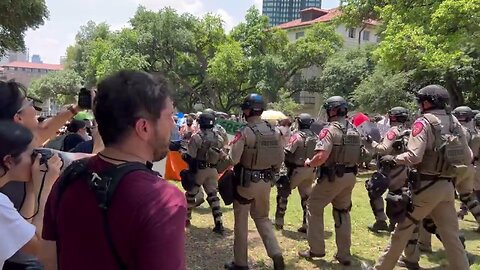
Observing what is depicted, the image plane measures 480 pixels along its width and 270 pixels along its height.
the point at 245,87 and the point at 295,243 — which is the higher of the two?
the point at 245,87

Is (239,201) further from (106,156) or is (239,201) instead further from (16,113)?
(106,156)

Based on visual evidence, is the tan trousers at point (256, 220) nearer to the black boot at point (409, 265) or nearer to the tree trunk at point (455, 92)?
the black boot at point (409, 265)

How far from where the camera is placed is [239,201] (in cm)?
617

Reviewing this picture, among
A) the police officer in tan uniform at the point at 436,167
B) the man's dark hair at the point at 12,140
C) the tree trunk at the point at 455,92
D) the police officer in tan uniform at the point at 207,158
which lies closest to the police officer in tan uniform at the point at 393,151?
the police officer in tan uniform at the point at 436,167

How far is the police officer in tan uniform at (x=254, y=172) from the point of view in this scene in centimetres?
601

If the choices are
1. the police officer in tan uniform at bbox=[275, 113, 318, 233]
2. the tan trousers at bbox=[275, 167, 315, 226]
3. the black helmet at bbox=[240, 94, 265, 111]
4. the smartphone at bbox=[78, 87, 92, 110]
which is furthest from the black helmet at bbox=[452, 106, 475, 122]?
the smartphone at bbox=[78, 87, 92, 110]

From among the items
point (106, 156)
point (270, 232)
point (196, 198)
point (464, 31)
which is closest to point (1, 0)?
point (196, 198)

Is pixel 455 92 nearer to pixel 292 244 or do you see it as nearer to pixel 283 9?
pixel 292 244

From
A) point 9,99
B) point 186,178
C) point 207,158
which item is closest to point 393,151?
point 207,158

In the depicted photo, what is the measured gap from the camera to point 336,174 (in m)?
6.37

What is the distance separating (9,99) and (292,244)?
559cm

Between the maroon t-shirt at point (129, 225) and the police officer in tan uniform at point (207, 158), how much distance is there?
240 inches

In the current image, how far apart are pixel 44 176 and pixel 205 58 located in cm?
4090

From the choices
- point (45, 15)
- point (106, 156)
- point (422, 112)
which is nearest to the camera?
point (106, 156)
